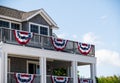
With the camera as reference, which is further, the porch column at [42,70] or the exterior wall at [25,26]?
the exterior wall at [25,26]

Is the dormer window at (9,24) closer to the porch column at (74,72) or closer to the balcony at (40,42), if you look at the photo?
the balcony at (40,42)

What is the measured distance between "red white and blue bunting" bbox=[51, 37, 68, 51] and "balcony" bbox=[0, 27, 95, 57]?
259 millimetres

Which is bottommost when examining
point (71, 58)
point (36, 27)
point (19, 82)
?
point (19, 82)

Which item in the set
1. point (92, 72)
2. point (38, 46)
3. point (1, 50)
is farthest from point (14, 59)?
point (92, 72)

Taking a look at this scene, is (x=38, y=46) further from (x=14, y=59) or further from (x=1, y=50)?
(x=1, y=50)

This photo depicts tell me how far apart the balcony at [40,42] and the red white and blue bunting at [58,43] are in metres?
0.26

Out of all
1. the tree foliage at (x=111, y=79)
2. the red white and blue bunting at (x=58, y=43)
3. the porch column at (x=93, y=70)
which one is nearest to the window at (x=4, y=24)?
the red white and blue bunting at (x=58, y=43)

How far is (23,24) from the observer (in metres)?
34.3

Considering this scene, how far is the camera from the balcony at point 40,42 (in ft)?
92.7

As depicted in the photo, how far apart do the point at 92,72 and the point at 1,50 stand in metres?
10.5

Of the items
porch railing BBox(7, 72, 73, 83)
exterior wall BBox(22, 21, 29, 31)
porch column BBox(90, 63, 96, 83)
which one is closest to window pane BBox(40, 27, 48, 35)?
exterior wall BBox(22, 21, 29, 31)

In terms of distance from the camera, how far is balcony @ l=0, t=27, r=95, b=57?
2827 cm

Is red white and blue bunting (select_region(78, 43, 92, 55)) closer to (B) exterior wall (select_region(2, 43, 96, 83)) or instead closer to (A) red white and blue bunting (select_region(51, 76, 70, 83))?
(B) exterior wall (select_region(2, 43, 96, 83))

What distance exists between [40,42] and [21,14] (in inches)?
224
